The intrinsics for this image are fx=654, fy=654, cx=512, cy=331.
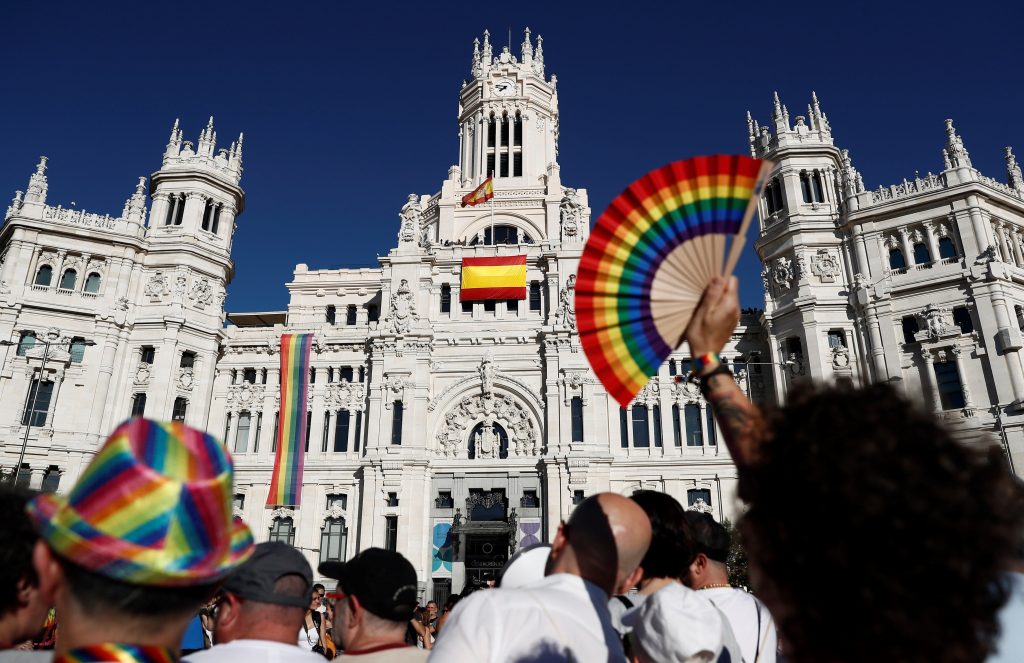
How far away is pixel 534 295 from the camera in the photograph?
3841 cm

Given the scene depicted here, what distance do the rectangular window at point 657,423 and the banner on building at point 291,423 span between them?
59.7 ft

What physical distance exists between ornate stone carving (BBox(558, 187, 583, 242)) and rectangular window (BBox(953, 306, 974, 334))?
63.2 ft

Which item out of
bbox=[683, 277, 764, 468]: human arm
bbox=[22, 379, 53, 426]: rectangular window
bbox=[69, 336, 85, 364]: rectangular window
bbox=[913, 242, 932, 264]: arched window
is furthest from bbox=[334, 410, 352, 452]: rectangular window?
bbox=[683, 277, 764, 468]: human arm

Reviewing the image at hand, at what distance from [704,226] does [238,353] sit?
3797cm

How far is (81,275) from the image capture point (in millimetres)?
34844

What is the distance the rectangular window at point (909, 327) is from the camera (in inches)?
1203

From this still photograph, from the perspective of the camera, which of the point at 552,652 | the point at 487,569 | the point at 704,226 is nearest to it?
the point at 552,652

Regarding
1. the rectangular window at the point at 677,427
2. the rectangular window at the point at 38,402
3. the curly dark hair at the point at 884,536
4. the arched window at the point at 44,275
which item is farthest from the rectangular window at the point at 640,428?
the curly dark hair at the point at 884,536

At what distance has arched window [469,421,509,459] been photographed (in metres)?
35.0

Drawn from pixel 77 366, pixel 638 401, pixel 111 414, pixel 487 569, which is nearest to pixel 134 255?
pixel 77 366

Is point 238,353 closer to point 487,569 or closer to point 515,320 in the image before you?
point 515,320

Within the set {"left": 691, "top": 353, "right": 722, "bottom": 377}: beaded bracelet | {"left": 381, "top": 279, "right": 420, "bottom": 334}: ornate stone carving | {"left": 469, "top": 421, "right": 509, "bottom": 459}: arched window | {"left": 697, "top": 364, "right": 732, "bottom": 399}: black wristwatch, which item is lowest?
{"left": 697, "top": 364, "right": 732, "bottom": 399}: black wristwatch

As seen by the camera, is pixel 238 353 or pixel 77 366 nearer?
pixel 77 366

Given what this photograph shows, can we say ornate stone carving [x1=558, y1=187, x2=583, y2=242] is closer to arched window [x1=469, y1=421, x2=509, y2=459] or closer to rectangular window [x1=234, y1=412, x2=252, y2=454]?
arched window [x1=469, y1=421, x2=509, y2=459]
